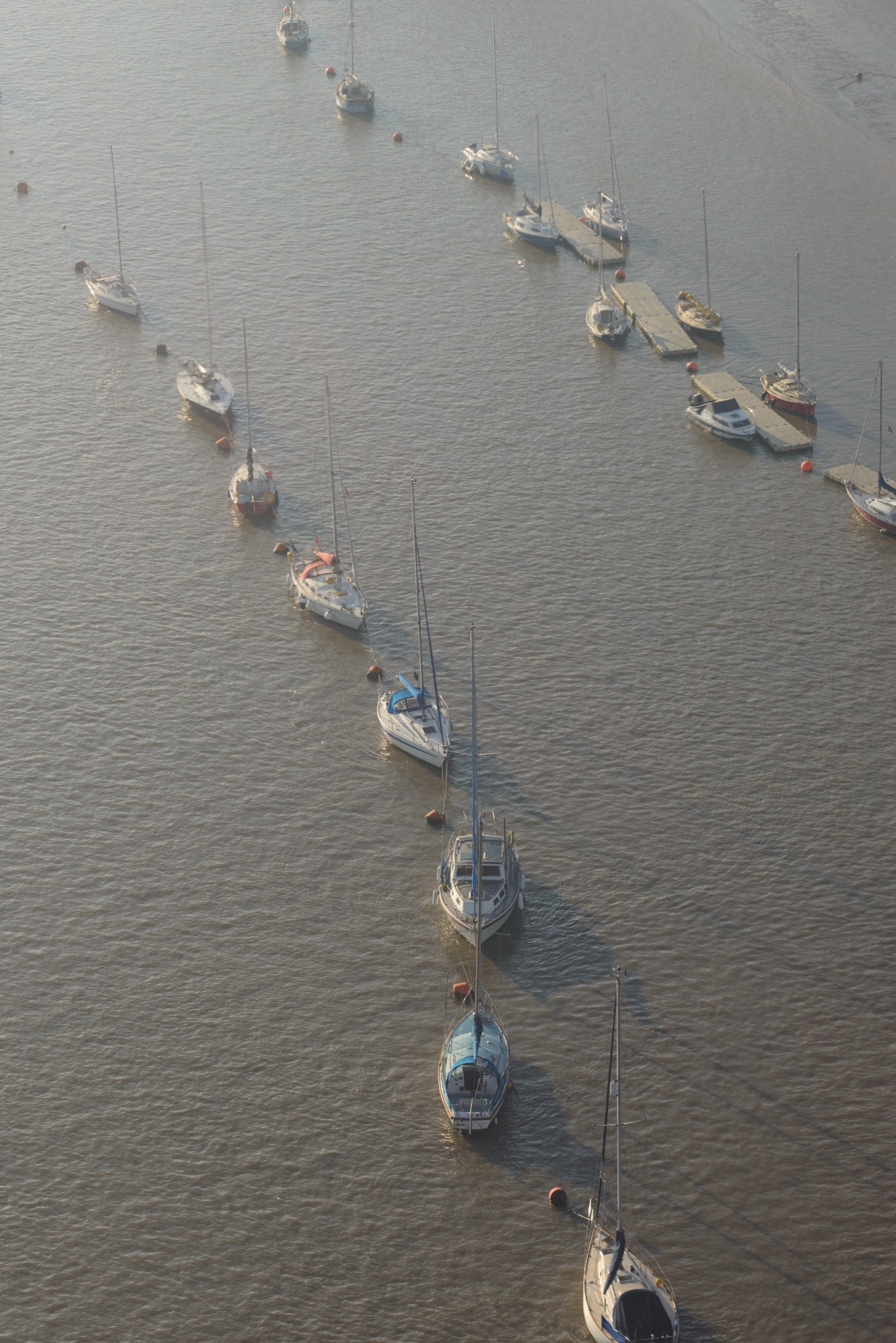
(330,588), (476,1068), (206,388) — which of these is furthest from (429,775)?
(206,388)

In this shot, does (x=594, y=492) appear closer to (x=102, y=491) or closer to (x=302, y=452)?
(x=302, y=452)

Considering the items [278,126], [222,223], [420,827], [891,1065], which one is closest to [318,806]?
[420,827]

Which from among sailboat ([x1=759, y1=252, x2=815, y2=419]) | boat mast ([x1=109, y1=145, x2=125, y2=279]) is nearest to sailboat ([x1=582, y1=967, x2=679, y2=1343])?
sailboat ([x1=759, y1=252, x2=815, y2=419])

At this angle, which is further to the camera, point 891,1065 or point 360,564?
point 360,564

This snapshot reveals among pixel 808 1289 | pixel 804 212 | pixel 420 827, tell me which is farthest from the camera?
pixel 804 212

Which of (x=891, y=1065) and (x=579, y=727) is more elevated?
(x=579, y=727)

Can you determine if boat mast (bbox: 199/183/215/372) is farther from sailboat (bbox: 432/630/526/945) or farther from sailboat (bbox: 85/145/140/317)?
sailboat (bbox: 432/630/526/945)

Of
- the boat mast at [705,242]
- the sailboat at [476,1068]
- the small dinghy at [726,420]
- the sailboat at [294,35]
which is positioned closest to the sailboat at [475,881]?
the sailboat at [476,1068]
